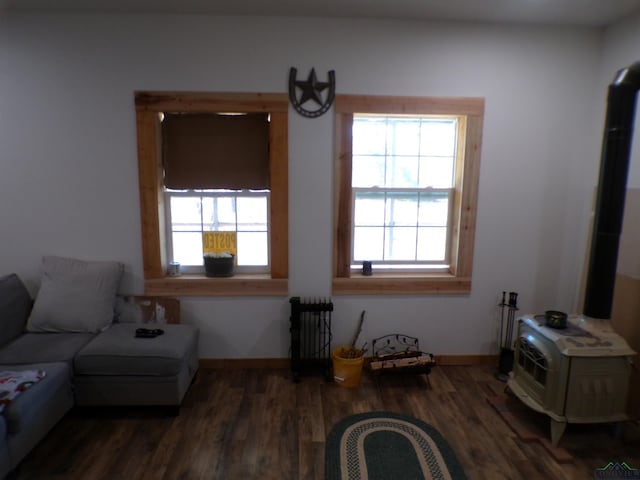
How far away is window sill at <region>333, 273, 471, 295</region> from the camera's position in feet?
10.4

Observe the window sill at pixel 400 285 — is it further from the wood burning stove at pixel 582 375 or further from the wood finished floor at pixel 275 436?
the wood burning stove at pixel 582 375

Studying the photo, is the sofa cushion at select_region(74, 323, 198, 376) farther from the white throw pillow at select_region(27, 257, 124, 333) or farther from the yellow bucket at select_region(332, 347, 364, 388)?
the yellow bucket at select_region(332, 347, 364, 388)

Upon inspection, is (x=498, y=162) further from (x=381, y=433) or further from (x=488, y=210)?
(x=381, y=433)

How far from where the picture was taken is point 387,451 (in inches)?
88.0

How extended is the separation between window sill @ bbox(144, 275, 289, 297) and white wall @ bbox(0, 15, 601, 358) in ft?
0.27

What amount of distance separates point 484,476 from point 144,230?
2.83 meters

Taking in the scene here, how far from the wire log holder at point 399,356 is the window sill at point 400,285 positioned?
0.41 meters

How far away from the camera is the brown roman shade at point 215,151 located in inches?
119

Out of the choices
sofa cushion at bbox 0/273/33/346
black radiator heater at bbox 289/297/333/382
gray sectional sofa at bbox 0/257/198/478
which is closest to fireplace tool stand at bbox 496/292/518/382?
black radiator heater at bbox 289/297/333/382

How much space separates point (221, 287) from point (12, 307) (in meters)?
1.44

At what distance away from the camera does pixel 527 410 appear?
2699 mm

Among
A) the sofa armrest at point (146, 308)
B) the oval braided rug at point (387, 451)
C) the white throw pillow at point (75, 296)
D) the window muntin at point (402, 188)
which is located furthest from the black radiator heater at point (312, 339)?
the white throw pillow at point (75, 296)

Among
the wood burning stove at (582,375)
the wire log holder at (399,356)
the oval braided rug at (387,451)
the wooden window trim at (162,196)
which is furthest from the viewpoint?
the wire log holder at (399,356)

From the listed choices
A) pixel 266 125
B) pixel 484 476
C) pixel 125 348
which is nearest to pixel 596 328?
pixel 484 476
